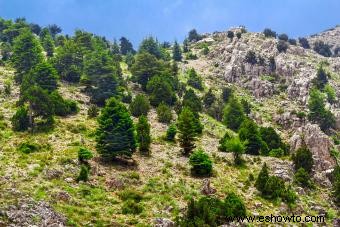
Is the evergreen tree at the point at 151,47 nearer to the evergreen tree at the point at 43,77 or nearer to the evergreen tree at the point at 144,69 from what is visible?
the evergreen tree at the point at 144,69

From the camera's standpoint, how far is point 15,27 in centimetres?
15575

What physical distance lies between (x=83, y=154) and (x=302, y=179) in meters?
33.9

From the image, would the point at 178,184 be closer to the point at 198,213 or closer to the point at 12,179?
the point at 198,213

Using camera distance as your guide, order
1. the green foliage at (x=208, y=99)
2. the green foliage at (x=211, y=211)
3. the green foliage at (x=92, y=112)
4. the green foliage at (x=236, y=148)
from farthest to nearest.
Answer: the green foliage at (x=208, y=99) < the green foliage at (x=92, y=112) < the green foliage at (x=236, y=148) < the green foliage at (x=211, y=211)

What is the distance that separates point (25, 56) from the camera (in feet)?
358

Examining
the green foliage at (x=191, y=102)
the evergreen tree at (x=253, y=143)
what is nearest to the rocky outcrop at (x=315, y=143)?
the evergreen tree at (x=253, y=143)

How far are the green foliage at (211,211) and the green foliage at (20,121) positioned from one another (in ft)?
110

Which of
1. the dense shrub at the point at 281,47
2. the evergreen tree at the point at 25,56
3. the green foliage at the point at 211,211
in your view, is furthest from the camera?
the dense shrub at the point at 281,47

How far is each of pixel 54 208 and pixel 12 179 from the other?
796cm

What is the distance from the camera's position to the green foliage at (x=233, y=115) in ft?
351

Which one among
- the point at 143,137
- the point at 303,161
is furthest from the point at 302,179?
the point at 143,137

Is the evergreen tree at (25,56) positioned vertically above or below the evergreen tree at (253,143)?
above

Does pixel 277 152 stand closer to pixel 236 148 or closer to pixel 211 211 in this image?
pixel 236 148

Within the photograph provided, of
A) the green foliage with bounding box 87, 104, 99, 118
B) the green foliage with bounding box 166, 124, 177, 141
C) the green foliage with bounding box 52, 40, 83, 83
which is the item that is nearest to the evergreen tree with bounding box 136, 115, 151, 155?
the green foliage with bounding box 166, 124, 177, 141
